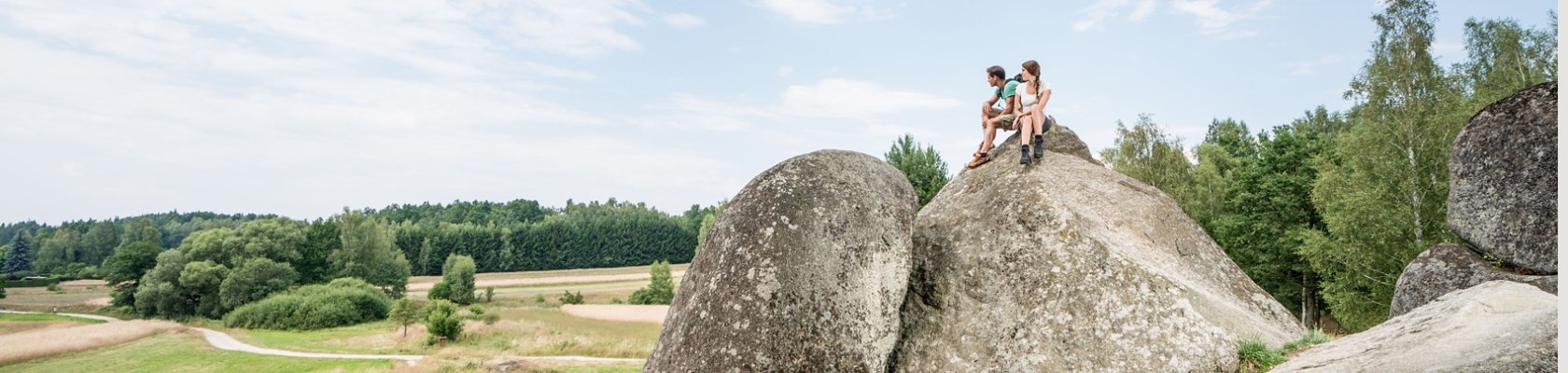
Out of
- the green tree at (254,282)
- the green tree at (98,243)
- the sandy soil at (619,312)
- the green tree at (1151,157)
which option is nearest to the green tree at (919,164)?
the green tree at (1151,157)

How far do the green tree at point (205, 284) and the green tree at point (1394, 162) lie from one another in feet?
260

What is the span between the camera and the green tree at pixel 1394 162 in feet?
85.7

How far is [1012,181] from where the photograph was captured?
47.3 feet

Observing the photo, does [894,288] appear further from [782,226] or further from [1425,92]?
[1425,92]

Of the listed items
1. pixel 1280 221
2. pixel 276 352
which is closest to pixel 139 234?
pixel 276 352

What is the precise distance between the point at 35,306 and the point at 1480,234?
73.3 metres

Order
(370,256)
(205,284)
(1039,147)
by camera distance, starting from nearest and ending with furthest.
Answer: (1039,147) < (205,284) < (370,256)

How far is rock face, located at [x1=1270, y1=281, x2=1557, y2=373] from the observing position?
605 cm

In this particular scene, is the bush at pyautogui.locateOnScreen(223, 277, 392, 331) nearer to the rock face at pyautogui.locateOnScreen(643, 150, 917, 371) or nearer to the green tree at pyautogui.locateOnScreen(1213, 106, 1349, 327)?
the rock face at pyautogui.locateOnScreen(643, 150, 917, 371)

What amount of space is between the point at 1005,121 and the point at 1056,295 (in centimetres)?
548

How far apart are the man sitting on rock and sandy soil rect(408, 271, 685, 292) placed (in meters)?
75.5

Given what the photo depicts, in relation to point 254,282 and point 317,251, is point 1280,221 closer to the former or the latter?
point 254,282

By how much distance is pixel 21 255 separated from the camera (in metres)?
59.4

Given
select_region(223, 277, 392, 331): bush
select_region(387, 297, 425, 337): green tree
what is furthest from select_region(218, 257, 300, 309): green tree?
select_region(387, 297, 425, 337): green tree
